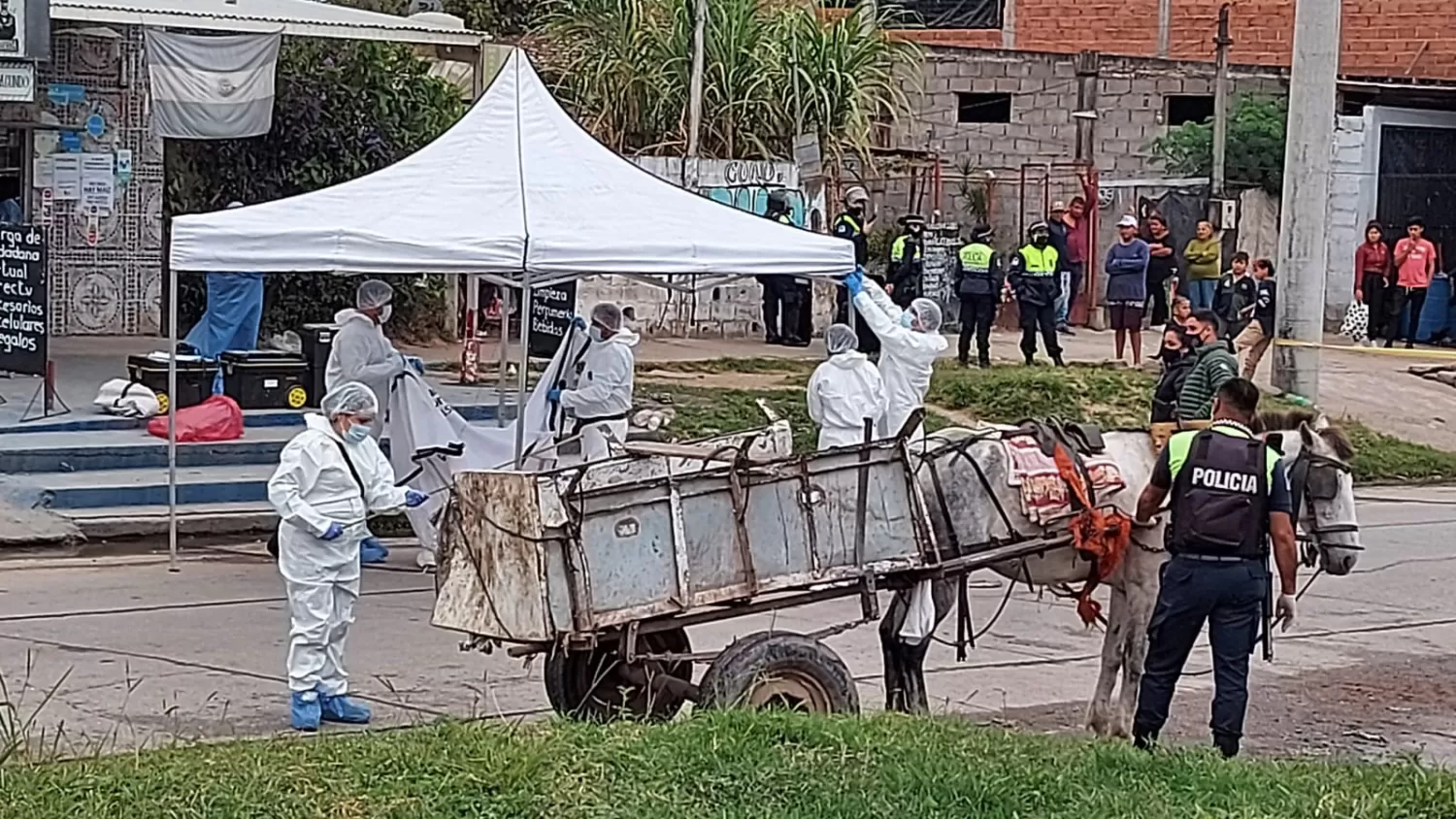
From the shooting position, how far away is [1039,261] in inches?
949

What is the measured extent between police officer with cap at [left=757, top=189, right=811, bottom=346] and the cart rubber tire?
56.8 ft

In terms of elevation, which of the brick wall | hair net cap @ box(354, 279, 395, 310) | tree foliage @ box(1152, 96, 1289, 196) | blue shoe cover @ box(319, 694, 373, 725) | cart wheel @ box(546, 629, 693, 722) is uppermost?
the brick wall

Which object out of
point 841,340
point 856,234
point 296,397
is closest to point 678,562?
point 841,340

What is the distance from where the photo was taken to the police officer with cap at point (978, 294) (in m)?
23.8

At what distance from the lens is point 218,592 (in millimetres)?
13125

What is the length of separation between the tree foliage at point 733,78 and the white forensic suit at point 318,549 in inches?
711

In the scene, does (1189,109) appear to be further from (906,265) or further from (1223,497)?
(1223,497)

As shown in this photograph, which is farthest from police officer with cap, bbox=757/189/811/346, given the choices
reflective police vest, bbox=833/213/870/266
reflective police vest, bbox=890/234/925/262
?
reflective police vest, bbox=890/234/925/262

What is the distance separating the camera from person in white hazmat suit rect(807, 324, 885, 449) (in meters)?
14.0

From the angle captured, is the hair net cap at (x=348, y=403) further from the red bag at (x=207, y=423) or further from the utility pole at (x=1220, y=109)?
the utility pole at (x=1220, y=109)

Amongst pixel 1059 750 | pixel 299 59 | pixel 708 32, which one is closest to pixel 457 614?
pixel 1059 750

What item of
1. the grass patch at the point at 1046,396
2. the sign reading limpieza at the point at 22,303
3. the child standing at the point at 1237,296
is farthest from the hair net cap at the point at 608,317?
the child standing at the point at 1237,296

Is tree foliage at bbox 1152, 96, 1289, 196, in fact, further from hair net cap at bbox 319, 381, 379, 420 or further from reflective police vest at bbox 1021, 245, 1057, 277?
hair net cap at bbox 319, 381, 379, 420

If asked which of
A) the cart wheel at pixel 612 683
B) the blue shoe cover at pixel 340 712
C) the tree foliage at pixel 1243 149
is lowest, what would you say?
the blue shoe cover at pixel 340 712
